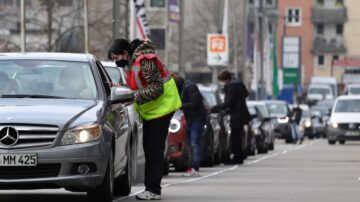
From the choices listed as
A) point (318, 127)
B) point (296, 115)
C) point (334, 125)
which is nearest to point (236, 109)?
point (334, 125)

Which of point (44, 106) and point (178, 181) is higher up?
point (44, 106)

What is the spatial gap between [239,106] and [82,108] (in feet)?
53.6

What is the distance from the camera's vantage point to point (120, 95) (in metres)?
16.3

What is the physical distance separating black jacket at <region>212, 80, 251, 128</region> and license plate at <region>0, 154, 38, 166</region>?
16.5 meters

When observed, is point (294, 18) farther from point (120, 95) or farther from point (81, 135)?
point (81, 135)

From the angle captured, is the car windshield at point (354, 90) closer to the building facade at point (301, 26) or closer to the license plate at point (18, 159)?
the building facade at point (301, 26)

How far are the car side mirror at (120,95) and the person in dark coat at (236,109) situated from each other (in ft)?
47.9

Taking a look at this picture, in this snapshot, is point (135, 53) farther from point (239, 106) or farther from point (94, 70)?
point (239, 106)

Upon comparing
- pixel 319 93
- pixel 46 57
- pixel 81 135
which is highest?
pixel 46 57

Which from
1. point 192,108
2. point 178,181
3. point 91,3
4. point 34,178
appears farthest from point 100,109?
point 91,3

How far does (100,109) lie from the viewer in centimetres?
1576

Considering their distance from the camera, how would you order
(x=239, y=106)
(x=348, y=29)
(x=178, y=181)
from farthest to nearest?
(x=348, y=29)
(x=239, y=106)
(x=178, y=181)

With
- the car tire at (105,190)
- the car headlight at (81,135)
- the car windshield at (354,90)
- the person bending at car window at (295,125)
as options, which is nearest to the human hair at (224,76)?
the car tire at (105,190)

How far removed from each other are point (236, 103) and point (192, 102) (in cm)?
508
